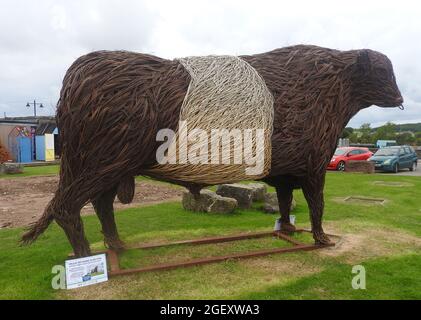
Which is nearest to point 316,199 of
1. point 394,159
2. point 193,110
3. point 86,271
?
point 193,110

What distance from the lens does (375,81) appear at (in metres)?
4.67

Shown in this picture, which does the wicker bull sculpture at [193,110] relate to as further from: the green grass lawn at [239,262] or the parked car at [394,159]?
the parked car at [394,159]

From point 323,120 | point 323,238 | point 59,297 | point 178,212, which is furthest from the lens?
point 178,212

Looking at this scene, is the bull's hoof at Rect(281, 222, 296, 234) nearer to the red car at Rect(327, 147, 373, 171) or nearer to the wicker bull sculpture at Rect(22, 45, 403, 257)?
the wicker bull sculpture at Rect(22, 45, 403, 257)

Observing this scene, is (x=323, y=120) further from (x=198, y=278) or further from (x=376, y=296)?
(x=198, y=278)

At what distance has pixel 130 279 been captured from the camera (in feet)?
12.3

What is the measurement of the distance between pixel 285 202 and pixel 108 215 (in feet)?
8.08

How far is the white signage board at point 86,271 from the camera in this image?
350cm

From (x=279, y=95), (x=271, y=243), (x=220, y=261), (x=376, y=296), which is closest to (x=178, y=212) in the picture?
(x=271, y=243)

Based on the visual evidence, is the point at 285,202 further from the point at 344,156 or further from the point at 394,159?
the point at 394,159

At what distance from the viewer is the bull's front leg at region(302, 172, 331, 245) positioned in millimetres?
4531

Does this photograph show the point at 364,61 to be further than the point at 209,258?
Yes

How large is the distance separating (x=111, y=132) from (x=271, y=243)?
2.80m

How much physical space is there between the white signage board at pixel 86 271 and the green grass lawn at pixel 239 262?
0.07 m
